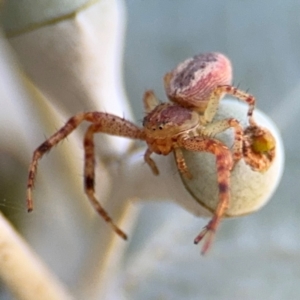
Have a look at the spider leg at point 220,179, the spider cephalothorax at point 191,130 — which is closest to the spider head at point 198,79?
the spider cephalothorax at point 191,130

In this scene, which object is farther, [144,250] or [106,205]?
[144,250]

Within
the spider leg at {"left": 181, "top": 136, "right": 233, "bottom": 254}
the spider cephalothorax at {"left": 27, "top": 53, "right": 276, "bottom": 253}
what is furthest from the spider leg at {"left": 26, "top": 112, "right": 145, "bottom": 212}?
the spider leg at {"left": 181, "top": 136, "right": 233, "bottom": 254}

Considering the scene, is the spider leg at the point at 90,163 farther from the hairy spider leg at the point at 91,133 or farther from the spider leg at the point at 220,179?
the spider leg at the point at 220,179

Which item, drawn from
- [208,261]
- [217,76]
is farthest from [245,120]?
[208,261]

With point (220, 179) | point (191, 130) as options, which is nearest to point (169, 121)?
point (191, 130)

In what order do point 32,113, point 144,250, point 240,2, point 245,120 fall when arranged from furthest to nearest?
point 240,2
point 144,250
point 32,113
point 245,120

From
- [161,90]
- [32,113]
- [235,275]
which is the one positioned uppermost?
[32,113]

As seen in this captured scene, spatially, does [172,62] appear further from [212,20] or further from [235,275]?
[235,275]
